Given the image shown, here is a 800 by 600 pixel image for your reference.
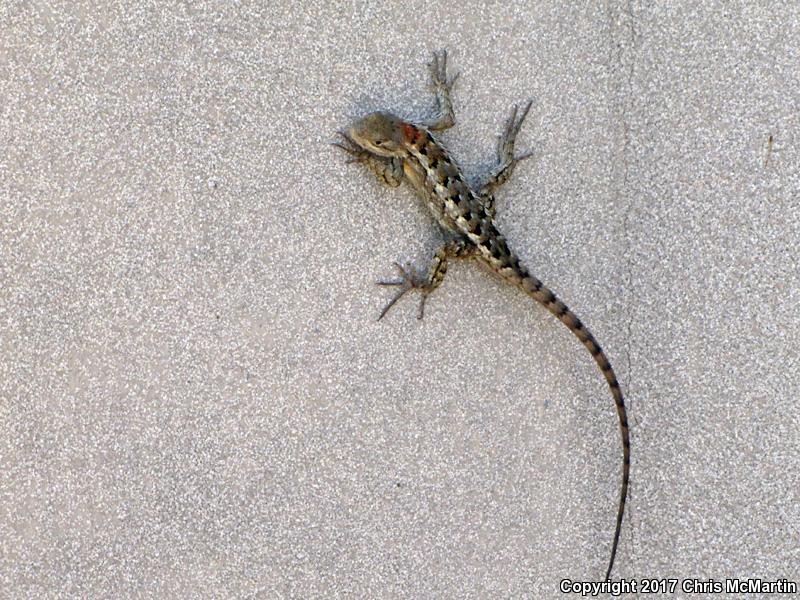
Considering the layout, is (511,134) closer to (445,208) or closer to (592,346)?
(445,208)

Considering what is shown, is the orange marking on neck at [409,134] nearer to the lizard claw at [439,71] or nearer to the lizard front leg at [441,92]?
the lizard front leg at [441,92]

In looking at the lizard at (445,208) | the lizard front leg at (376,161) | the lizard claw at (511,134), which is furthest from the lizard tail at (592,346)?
the lizard front leg at (376,161)

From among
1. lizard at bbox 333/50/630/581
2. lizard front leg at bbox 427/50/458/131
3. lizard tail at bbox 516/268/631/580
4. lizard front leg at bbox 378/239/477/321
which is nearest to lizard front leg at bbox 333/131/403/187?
lizard at bbox 333/50/630/581

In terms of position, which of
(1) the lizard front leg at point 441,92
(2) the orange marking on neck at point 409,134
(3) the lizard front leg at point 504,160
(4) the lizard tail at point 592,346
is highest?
(1) the lizard front leg at point 441,92

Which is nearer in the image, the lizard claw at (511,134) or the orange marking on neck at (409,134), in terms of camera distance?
the orange marking on neck at (409,134)

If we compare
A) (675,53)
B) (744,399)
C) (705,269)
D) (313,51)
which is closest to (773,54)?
(675,53)

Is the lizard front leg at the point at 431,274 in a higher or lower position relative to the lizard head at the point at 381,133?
lower

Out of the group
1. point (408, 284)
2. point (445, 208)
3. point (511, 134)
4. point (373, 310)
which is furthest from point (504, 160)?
point (373, 310)
